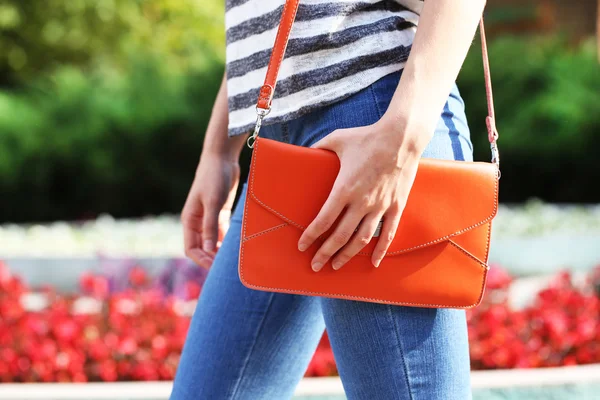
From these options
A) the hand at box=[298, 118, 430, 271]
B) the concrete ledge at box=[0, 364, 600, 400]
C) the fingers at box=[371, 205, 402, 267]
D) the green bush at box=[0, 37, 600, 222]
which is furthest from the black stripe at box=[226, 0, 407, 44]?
the green bush at box=[0, 37, 600, 222]

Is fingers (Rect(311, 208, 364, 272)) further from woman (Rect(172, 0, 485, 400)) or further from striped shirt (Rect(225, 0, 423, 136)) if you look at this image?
striped shirt (Rect(225, 0, 423, 136))

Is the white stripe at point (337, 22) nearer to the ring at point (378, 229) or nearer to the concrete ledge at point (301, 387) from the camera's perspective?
the ring at point (378, 229)

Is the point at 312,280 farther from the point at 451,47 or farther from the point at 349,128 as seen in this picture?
the point at 451,47

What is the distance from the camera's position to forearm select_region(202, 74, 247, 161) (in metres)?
1.54

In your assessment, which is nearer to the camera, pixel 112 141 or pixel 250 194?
pixel 250 194

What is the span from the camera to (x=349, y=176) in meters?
1.02

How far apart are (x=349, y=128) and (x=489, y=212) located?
0.29 meters

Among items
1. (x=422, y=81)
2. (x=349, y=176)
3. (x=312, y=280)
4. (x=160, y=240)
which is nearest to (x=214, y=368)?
(x=312, y=280)

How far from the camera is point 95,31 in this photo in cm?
1122

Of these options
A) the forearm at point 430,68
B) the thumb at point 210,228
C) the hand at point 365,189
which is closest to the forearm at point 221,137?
the thumb at point 210,228

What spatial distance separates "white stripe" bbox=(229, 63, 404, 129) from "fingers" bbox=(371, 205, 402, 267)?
20 centimetres

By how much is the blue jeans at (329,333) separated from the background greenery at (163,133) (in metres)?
6.54

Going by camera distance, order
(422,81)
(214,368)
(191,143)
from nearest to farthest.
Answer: (422,81) < (214,368) < (191,143)

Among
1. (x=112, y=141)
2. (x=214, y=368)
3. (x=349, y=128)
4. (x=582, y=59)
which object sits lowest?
(x=112, y=141)
